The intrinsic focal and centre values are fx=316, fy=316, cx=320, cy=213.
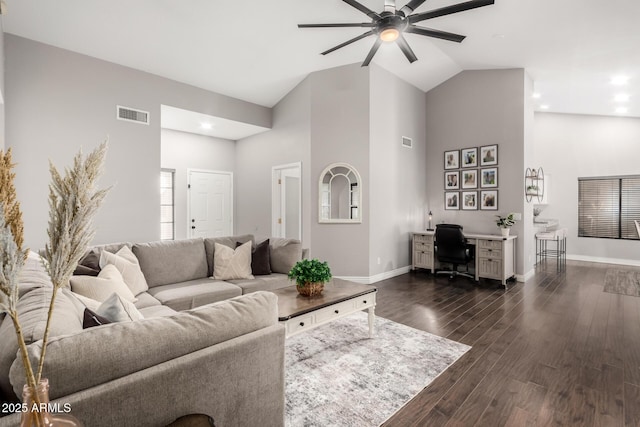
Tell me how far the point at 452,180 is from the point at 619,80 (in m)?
2.99

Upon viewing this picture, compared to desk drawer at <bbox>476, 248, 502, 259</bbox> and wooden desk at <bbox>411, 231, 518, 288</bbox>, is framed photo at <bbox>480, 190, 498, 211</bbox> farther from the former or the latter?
desk drawer at <bbox>476, 248, 502, 259</bbox>

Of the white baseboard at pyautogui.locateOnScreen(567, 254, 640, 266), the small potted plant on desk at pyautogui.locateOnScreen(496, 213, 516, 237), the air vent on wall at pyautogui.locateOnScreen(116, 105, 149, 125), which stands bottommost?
the white baseboard at pyautogui.locateOnScreen(567, 254, 640, 266)

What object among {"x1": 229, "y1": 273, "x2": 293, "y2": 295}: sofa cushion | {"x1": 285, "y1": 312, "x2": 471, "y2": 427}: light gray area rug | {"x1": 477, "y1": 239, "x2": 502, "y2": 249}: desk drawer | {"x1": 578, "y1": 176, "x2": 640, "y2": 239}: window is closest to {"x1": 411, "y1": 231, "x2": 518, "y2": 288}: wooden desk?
{"x1": 477, "y1": 239, "x2": 502, "y2": 249}: desk drawer

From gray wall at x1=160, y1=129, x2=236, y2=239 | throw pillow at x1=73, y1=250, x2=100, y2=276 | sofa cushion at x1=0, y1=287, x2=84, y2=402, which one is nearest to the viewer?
sofa cushion at x1=0, y1=287, x2=84, y2=402

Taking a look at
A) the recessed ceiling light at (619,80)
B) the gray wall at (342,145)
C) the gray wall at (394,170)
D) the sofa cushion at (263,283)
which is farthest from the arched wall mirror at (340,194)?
the recessed ceiling light at (619,80)

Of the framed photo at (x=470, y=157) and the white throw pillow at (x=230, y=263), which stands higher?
the framed photo at (x=470, y=157)

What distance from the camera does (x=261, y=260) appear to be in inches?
153

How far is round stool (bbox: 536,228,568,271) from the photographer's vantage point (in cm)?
649

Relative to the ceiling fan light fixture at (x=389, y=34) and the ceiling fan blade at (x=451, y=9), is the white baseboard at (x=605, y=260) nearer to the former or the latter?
the ceiling fan blade at (x=451, y=9)

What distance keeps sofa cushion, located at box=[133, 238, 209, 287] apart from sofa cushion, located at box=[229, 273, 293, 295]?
0.48 metres

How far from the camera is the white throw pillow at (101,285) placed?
2.31m

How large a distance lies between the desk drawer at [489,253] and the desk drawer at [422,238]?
2.77 ft

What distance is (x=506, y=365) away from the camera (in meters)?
2.62

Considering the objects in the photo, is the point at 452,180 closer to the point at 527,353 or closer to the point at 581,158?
the point at 581,158
